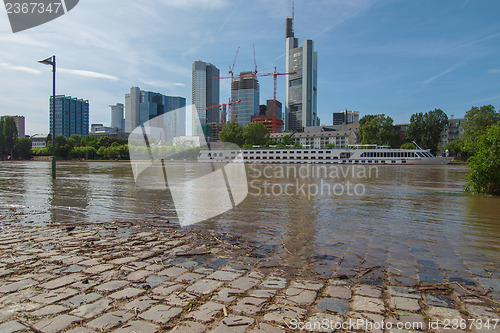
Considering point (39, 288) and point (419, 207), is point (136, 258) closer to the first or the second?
point (39, 288)

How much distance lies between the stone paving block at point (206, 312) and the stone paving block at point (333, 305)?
1.04 meters

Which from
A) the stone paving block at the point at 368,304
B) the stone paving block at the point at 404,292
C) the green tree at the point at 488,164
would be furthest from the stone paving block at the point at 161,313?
the green tree at the point at 488,164

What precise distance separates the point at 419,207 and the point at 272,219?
623 cm

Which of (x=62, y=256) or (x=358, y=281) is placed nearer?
(x=358, y=281)

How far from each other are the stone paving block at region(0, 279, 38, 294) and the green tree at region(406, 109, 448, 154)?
408ft

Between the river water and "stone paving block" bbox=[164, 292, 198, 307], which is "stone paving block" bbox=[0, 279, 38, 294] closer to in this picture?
"stone paving block" bbox=[164, 292, 198, 307]

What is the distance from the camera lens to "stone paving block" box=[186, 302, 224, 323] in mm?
2914

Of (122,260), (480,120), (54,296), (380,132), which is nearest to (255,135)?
(380,132)

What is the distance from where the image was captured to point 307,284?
3.77 meters

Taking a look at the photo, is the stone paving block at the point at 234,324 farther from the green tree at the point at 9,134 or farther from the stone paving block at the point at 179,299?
the green tree at the point at 9,134

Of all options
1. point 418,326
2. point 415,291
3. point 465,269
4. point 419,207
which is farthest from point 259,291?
point 419,207

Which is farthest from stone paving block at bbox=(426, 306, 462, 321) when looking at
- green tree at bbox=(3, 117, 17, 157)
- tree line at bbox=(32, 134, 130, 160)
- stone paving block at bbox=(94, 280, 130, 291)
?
green tree at bbox=(3, 117, 17, 157)

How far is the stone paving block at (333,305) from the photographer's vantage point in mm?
3068

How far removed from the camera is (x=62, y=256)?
478 cm
